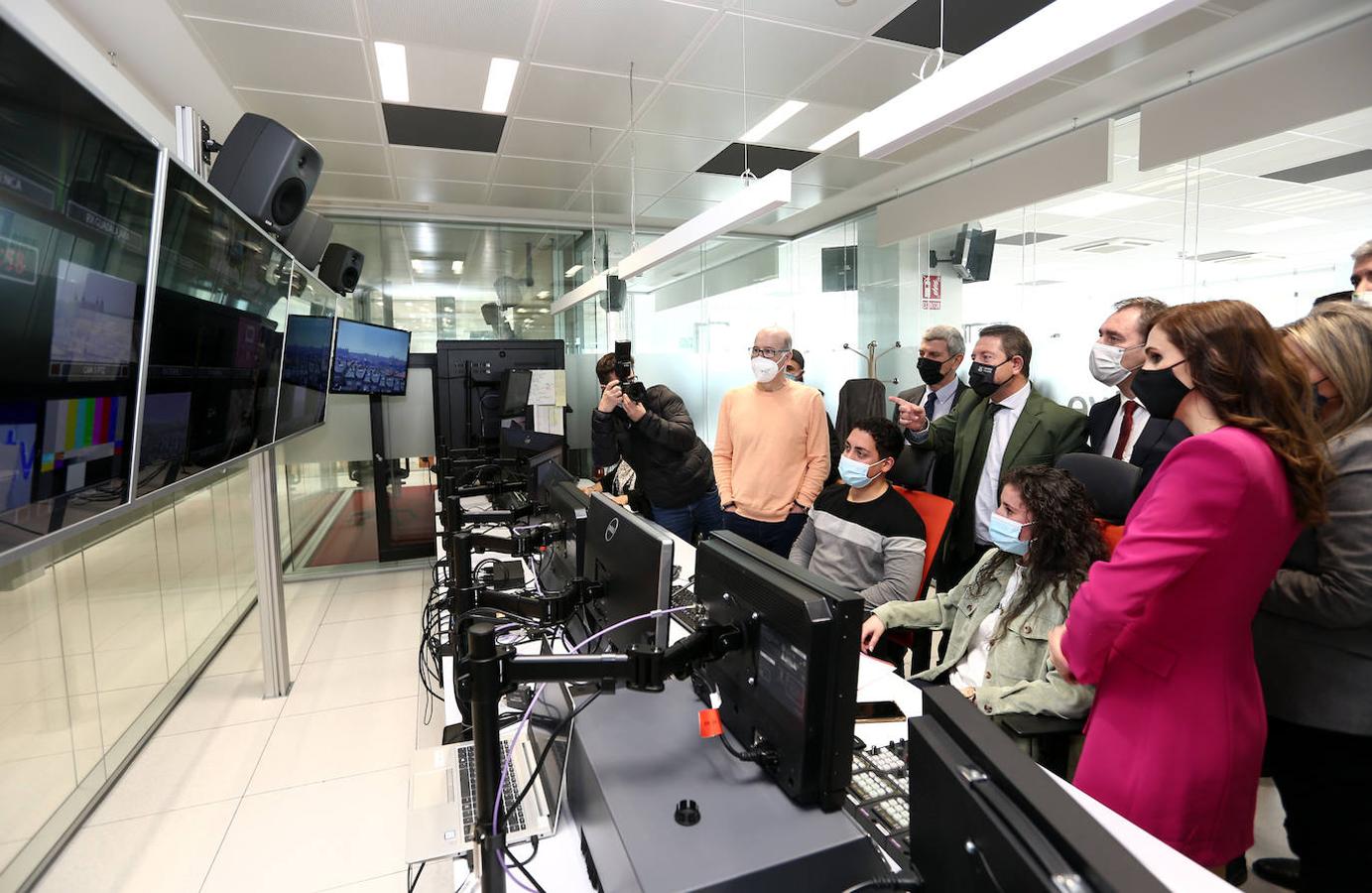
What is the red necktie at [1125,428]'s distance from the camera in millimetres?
2461

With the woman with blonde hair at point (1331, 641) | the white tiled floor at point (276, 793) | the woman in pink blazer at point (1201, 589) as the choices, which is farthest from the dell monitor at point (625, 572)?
the woman with blonde hair at point (1331, 641)

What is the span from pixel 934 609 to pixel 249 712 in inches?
118

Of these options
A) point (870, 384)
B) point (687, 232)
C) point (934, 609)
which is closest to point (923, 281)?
point (870, 384)

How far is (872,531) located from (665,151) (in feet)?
10.2

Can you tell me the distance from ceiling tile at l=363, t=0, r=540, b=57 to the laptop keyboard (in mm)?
2770

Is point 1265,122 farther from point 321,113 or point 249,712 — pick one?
point 249,712

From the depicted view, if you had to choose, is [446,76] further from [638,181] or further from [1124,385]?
[1124,385]

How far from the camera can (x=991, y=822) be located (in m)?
0.54

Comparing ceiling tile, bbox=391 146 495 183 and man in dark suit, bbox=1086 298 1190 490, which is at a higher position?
ceiling tile, bbox=391 146 495 183

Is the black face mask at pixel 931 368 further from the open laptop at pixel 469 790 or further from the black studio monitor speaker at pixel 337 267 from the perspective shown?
the black studio monitor speaker at pixel 337 267

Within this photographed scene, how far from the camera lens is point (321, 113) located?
3.70m

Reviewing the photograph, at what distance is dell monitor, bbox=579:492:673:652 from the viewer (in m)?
1.21

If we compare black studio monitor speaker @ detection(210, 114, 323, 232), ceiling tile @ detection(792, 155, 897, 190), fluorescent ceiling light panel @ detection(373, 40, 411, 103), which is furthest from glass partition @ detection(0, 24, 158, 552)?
ceiling tile @ detection(792, 155, 897, 190)

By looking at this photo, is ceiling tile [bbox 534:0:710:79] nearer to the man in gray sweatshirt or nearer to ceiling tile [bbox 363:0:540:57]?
ceiling tile [bbox 363:0:540:57]
